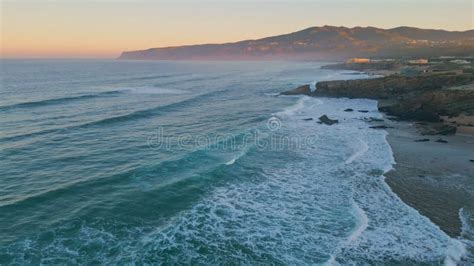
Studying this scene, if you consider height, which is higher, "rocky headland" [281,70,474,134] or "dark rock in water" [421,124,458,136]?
"rocky headland" [281,70,474,134]

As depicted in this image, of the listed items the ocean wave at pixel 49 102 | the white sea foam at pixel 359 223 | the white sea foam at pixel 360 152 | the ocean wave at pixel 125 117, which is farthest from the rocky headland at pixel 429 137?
the ocean wave at pixel 49 102

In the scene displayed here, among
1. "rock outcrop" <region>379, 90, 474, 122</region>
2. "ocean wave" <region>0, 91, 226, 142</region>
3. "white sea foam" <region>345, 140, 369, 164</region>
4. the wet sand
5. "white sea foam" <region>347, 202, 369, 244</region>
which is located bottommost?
"white sea foam" <region>347, 202, 369, 244</region>

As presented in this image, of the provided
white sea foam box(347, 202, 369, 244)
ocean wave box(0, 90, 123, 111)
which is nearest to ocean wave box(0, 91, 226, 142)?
ocean wave box(0, 90, 123, 111)

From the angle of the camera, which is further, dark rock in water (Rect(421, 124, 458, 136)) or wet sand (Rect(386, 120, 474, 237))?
dark rock in water (Rect(421, 124, 458, 136))

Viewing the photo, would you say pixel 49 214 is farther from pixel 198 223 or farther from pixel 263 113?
pixel 263 113

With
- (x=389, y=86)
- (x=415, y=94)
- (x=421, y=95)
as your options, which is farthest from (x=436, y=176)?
(x=389, y=86)

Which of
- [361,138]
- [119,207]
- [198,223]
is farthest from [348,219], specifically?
[361,138]

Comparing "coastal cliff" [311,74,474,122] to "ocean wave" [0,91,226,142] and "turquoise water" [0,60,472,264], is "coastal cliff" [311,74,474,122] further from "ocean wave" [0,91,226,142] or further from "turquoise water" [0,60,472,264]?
"ocean wave" [0,91,226,142]
